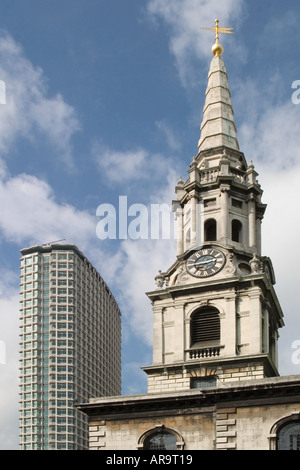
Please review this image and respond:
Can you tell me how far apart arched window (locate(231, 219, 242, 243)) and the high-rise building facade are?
322 feet

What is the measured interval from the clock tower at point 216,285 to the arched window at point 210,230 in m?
0.04

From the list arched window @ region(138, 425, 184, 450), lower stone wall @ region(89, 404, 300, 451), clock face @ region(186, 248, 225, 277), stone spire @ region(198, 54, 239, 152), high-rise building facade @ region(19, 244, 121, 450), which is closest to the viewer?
lower stone wall @ region(89, 404, 300, 451)

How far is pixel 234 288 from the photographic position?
49.1 metres

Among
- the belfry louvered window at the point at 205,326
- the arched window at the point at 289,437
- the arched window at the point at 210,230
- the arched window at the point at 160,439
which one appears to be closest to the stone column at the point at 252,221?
the arched window at the point at 210,230

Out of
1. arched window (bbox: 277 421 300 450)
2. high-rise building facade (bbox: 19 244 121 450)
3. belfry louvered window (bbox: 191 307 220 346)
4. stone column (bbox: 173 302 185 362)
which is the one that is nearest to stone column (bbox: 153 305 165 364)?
stone column (bbox: 173 302 185 362)

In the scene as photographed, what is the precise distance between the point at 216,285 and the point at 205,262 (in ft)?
7.52

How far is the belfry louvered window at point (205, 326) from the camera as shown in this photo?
160 feet

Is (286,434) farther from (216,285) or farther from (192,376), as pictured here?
(216,285)

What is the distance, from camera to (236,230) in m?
54.7

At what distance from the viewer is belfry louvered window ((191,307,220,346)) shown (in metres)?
48.7

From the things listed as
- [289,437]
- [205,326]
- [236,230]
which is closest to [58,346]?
[236,230]

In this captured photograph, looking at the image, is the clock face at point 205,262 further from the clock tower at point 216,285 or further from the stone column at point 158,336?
the stone column at point 158,336

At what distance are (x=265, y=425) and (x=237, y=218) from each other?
18.7 metres

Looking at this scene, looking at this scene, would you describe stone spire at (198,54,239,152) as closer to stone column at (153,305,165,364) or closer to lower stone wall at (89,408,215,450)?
stone column at (153,305,165,364)
